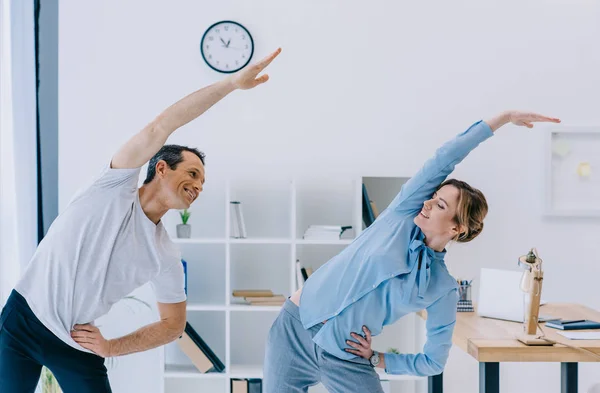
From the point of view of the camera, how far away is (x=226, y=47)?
12.8 ft

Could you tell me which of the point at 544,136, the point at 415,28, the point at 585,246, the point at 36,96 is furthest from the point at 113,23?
the point at 585,246

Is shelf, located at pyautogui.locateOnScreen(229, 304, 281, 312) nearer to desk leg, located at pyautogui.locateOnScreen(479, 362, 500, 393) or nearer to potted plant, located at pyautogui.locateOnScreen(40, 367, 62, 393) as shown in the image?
potted plant, located at pyautogui.locateOnScreen(40, 367, 62, 393)

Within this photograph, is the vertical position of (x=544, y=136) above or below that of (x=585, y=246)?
above

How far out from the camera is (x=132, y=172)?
6.76ft

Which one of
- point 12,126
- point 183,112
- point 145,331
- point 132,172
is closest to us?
point 183,112

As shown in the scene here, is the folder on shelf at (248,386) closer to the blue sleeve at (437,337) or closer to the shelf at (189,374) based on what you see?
Result: the shelf at (189,374)

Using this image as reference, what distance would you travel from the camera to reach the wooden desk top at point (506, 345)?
2.41 meters

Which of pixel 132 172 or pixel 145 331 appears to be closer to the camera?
pixel 132 172

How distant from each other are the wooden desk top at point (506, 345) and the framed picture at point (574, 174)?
3.48ft

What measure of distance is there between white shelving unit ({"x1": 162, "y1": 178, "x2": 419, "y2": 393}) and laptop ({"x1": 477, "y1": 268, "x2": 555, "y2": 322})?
851 mm

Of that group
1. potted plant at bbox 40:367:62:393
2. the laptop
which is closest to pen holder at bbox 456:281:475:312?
the laptop

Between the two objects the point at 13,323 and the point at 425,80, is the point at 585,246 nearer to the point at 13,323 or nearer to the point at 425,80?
the point at 425,80

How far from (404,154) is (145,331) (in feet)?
6.56

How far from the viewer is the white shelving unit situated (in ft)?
12.8
